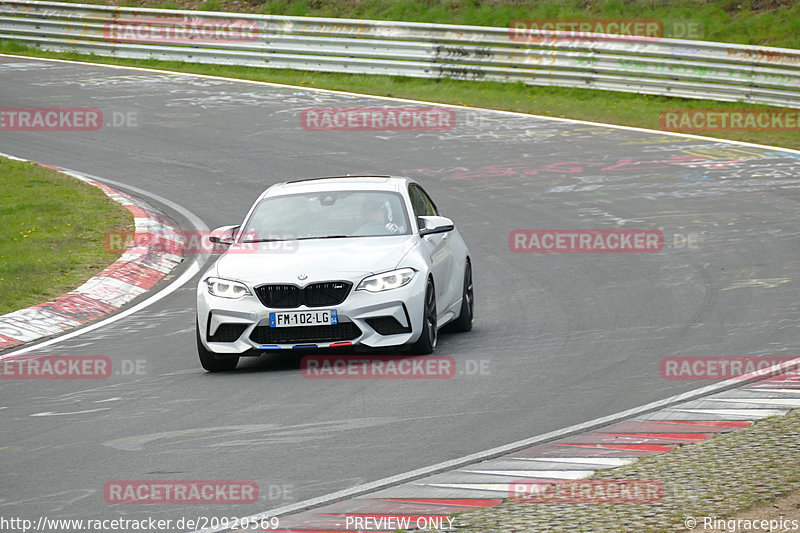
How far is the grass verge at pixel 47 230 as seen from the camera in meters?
13.9

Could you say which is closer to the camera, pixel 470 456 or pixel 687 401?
pixel 470 456

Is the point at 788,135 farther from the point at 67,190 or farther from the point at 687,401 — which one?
the point at 687,401

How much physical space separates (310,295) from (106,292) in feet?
14.4

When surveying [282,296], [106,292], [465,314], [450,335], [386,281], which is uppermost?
[386,281]

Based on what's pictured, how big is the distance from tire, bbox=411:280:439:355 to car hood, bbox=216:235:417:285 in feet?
1.30

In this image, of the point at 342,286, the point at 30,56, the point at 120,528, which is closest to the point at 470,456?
the point at 120,528

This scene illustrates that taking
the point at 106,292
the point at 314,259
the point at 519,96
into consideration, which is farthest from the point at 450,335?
the point at 519,96

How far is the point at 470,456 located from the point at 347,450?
2.47 feet

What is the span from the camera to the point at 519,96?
2659 centimetres

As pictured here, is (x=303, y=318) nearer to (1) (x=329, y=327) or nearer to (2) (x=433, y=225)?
(1) (x=329, y=327)

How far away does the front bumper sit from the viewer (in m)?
10.2

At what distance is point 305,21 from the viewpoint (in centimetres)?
2958

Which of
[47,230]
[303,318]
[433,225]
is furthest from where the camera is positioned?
[47,230]

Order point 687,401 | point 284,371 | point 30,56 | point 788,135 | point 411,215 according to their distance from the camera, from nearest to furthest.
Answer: point 687,401
point 284,371
point 411,215
point 788,135
point 30,56
